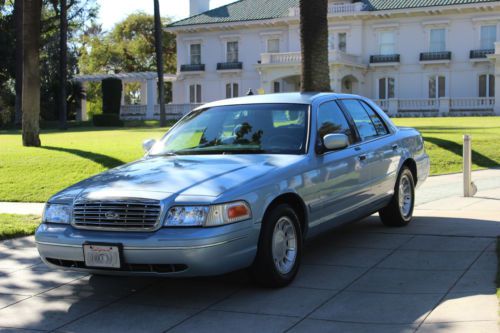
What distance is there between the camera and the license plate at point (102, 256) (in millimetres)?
5258

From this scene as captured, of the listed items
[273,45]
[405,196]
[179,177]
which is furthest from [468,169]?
[273,45]

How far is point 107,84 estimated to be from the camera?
47719 millimetres

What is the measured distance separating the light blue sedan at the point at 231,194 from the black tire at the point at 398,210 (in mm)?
304

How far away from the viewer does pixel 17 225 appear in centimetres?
927

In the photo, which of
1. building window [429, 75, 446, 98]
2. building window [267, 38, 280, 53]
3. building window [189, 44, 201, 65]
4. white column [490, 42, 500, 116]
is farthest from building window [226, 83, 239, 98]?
white column [490, 42, 500, 116]

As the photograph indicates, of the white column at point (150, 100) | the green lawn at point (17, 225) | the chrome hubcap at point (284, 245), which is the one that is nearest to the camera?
the chrome hubcap at point (284, 245)

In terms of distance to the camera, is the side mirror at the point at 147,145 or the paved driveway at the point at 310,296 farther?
the side mirror at the point at 147,145

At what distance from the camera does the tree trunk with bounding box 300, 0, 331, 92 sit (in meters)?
15.6

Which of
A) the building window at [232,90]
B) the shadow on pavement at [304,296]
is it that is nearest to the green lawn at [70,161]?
the shadow on pavement at [304,296]

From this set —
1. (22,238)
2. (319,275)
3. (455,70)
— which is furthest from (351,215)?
(455,70)

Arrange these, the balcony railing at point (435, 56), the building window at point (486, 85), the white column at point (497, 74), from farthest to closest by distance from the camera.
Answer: the balcony railing at point (435, 56) < the building window at point (486, 85) < the white column at point (497, 74)

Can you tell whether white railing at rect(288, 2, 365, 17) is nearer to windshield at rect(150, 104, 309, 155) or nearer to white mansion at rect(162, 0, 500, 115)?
white mansion at rect(162, 0, 500, 115)

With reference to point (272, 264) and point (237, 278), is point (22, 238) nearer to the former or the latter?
point (237, 278)

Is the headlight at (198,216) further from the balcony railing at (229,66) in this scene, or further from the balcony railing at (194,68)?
the balcony railing at (194,68)
